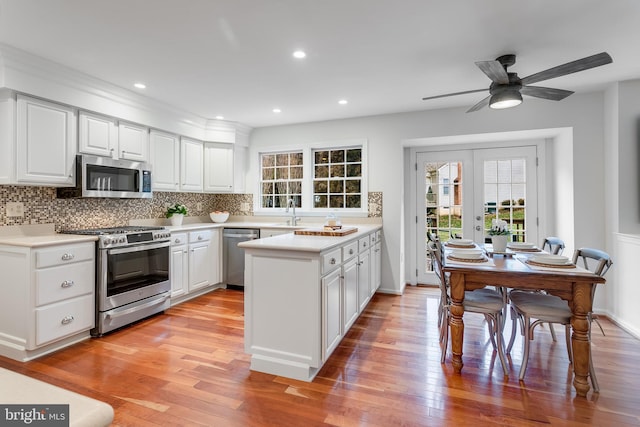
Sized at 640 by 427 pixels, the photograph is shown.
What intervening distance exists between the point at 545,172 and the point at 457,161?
107 centimetres

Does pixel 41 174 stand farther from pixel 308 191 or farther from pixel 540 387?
pixel 540 387

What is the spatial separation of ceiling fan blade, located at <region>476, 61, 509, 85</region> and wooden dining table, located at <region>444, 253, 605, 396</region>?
4.59 ft

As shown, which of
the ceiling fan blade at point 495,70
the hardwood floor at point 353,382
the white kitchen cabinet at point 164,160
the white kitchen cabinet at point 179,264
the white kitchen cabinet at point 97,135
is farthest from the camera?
the white kitchen cabinet at point 164,160

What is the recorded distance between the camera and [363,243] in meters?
3.42

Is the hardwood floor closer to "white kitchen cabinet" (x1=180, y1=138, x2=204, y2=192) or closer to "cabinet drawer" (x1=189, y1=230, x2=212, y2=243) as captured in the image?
"cabinet drawer" (x1=189, y1=230, x2=212, y2=243)

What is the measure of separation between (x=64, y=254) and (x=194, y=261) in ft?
5.13

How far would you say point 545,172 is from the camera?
168 inches

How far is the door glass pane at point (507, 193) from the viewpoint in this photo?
4.41 m

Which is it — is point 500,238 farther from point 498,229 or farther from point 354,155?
point 354,155

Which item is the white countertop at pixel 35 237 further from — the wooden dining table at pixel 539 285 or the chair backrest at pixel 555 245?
the chair backrest at pixel 555 245

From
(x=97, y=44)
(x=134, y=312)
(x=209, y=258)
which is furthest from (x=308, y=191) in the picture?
(x=97, y=44)

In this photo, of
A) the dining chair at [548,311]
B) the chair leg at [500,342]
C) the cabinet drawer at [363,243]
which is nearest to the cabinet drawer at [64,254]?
Result: the cabinet drawer at [363,243]

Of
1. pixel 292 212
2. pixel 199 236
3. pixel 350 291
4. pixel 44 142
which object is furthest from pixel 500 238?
pixel 44 142

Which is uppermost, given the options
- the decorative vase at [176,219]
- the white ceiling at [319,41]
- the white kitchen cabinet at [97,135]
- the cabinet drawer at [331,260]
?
the white ceiling at [319,41]
